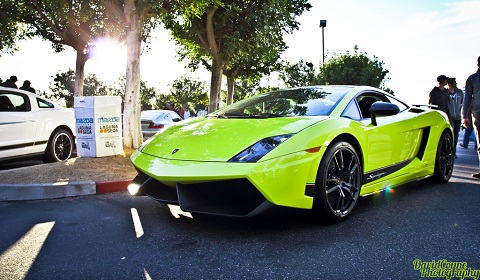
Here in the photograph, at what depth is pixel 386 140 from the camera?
4.16 m

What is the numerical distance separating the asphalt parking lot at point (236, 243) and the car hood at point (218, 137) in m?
0.60

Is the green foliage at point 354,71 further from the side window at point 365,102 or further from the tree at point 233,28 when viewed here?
the side window at point 365,102

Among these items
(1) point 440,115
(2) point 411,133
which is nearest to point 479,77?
(1) point 440,115

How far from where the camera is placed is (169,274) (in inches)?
96.0

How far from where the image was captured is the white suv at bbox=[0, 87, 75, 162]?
6773 millimetres

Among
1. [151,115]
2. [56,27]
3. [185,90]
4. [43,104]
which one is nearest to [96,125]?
[43,104]

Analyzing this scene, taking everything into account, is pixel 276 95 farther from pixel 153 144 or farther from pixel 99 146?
pixel 99 146

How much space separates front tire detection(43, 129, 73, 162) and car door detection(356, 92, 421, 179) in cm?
578

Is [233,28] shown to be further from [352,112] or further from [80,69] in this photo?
[352,112]

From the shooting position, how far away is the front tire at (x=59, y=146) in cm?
756

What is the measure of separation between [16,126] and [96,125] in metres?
1.38

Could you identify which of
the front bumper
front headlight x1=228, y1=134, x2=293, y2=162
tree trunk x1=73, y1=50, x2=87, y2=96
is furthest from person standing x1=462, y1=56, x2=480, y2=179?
tree trunk x1=73, y1=50, x2=87, y2=96

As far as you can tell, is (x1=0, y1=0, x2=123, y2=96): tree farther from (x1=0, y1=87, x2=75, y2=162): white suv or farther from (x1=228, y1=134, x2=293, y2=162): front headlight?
(x1=228, y1=134, x2=293, y2=162): front headlight

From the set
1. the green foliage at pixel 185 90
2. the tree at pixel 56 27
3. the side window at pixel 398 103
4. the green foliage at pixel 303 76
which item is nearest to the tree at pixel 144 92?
the green foliage at pixel 185 90
